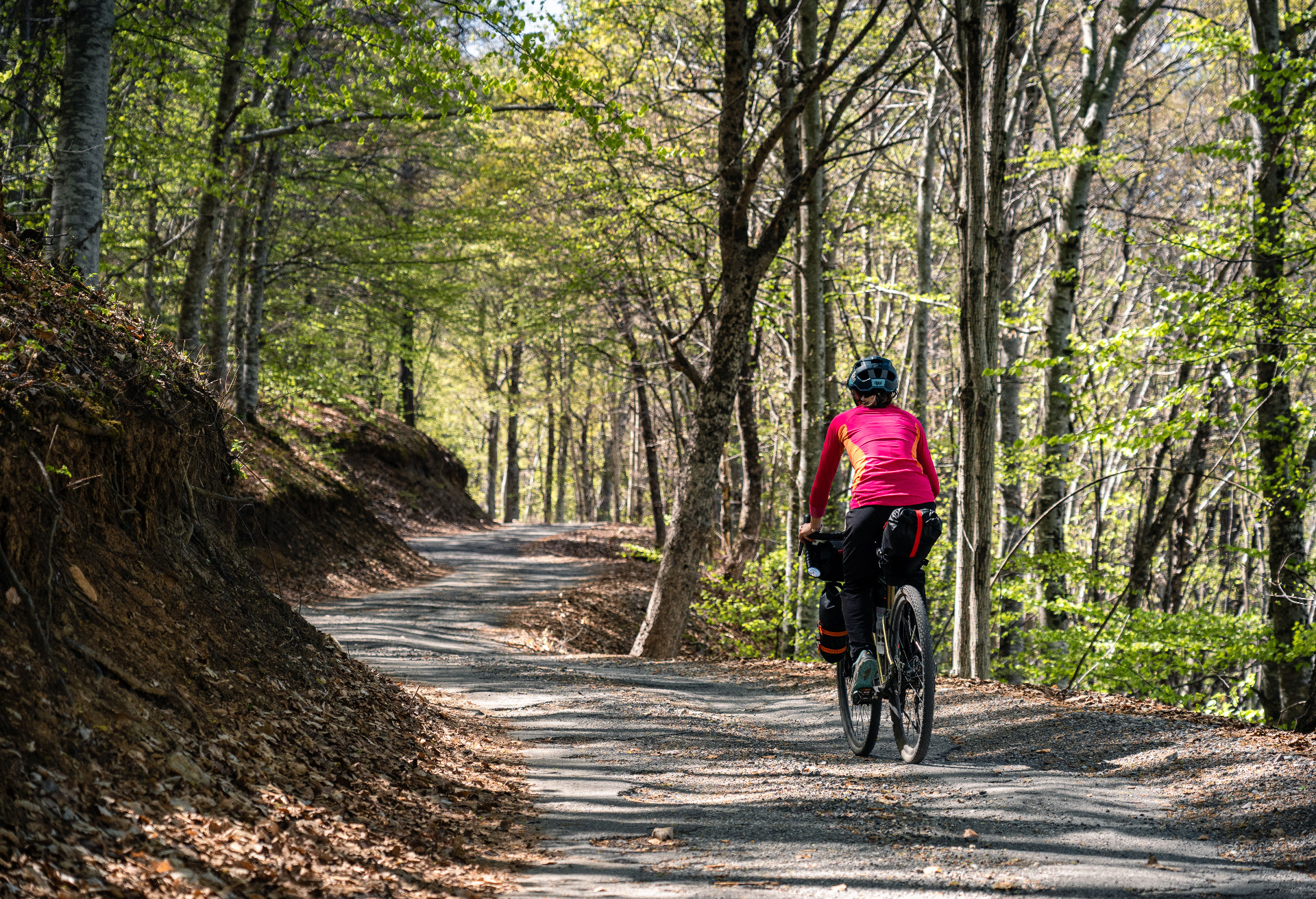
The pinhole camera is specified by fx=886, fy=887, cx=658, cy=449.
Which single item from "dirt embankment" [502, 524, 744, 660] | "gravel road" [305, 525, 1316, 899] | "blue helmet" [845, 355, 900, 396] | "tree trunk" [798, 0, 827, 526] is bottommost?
"dirt embankment" [502, 524, 744, 660]

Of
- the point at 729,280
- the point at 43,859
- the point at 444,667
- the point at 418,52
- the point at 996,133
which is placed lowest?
the point at 444,667

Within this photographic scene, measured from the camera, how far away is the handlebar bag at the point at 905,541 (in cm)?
511

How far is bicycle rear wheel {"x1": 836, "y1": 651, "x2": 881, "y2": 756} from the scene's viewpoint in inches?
212

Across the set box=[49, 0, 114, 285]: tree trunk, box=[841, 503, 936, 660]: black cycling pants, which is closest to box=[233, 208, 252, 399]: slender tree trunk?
box=[49, 0, 114, 285]: tree trunk

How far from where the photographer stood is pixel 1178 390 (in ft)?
29.9

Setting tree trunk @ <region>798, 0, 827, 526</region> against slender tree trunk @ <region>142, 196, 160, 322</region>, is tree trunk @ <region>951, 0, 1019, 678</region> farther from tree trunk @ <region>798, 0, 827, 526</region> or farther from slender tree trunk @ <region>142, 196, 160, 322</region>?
slender tree trunk @ <region>142, 196, 160, 322</region>

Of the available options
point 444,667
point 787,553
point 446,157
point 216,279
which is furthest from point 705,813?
point 446,157

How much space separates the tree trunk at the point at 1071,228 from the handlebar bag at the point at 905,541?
6.89 meters

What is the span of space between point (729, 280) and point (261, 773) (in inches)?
304

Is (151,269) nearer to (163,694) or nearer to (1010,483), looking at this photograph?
(163,694)

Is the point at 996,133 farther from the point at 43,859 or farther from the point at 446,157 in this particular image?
the point at 446,157

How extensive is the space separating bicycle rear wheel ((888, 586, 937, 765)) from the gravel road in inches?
7.4

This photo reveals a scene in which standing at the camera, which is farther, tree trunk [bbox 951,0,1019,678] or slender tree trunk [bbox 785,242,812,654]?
slender tree trunk [bbox 785,242,812,654]

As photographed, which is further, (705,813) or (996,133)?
(996,133)
